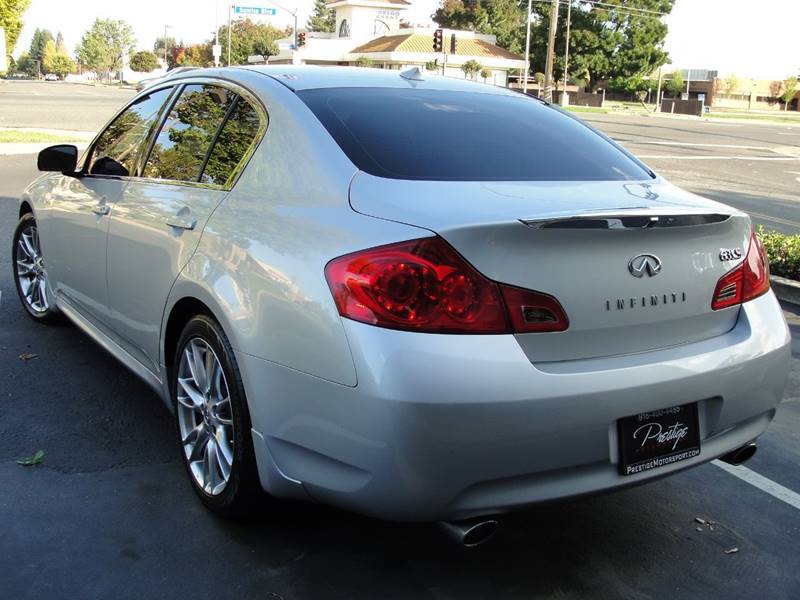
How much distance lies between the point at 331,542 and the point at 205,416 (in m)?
0.68

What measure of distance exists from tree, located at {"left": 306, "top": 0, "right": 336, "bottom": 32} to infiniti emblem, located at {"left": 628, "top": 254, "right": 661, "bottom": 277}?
431 feet

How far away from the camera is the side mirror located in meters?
4.50

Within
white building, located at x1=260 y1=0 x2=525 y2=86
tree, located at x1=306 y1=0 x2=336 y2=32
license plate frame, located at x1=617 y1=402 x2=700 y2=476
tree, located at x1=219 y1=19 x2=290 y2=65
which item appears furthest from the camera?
tree, located at x1=306 y1=0 x2=336 y2=32

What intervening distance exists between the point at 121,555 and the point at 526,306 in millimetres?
1665

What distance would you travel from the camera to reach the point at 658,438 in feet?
8.70

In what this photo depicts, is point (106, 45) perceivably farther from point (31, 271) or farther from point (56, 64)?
point (31, 271)

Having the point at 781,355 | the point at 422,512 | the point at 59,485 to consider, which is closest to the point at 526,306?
the point at 422,512

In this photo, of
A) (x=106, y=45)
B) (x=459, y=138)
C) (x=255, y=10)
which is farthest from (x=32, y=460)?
(x=106, y=45)

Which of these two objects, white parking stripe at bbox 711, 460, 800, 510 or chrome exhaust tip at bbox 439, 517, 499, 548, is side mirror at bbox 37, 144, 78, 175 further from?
white parking stripe at bbox 711, 460, 800, 510

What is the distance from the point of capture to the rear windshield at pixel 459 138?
2.94 m

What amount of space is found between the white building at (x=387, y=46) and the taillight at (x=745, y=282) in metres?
59.6

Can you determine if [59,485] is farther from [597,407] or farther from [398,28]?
[398,28]

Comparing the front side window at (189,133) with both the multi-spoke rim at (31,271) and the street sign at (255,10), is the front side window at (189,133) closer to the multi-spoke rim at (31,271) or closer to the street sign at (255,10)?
the multi-spoke rim at (31,271)

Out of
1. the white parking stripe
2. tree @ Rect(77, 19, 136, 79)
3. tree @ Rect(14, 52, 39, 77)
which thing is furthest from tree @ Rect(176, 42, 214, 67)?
the white parking stripe
